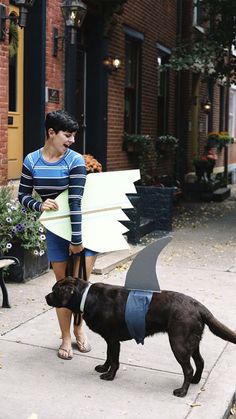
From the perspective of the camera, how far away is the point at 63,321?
474 cm

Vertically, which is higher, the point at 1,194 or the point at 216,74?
the point at 216,74

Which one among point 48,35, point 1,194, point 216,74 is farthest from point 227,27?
point 1,194

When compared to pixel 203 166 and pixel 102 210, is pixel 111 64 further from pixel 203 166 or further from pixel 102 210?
pixel 102 210

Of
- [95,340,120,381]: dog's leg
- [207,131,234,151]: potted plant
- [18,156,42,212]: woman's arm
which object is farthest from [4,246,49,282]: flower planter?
[207,131,234,151]: potted plant

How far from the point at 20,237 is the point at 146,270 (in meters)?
2.82

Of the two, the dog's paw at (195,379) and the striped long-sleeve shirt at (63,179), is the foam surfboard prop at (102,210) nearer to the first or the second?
the striped long-sleeve shirt at (63,179)

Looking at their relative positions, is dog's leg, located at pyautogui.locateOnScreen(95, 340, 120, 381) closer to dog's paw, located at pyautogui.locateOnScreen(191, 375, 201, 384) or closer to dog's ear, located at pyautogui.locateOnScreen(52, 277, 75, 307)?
dog's ear, located at pyautogui.locateOnScreen(52, 277, 75, 307)

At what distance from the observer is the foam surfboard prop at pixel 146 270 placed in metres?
4.27

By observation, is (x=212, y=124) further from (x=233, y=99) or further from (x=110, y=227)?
(x=110, y=227)

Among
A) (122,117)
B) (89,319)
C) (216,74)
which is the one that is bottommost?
(89,319)

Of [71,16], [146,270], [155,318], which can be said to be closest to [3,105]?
[71,16]

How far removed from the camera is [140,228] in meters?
10.1

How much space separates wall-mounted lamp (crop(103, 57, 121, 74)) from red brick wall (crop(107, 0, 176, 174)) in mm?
259

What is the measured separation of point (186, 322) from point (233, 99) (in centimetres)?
2125
